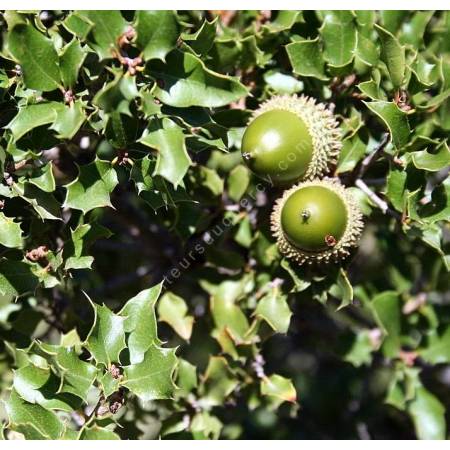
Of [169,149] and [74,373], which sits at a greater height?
[169,149]

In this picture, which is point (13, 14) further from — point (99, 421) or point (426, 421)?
point (426, 421)

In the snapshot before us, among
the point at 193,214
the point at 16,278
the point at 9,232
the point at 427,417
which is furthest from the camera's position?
the point at 427,417

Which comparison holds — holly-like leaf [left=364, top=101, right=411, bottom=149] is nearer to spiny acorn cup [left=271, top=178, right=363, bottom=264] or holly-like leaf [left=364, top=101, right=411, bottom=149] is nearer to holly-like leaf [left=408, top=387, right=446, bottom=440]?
spiny acorn cup [left=271, top=178, right=363, bottom=264]

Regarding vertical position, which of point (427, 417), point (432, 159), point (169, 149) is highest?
point (169, 149)

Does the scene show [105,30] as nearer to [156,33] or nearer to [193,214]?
[156,33]

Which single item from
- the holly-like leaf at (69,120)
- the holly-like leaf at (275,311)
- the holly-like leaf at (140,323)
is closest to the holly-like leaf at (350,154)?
the holly-like leaf at (275,311)

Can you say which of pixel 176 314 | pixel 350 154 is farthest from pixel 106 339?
pixel 350 154

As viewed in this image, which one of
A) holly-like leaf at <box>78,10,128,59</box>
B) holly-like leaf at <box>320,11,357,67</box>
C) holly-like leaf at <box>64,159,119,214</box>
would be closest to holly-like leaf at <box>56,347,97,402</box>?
holly-like leaf at <box>64,159,119,214</box>
